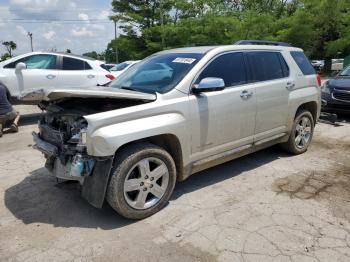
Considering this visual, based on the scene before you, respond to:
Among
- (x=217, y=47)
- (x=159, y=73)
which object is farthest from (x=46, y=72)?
(x=217, y=47)

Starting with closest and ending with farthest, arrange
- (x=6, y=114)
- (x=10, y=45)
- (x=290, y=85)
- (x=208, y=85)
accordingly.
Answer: (x=208, y=85) → (x=290, y=85) → (x=6, y=114) → (x=10, y=45)

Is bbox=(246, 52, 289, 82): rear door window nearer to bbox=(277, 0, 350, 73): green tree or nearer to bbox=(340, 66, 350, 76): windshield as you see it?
bbox=(340, 66, 350, 76): windshield

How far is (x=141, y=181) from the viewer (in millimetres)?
3727

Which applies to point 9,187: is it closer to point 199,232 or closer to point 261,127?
point 199,232

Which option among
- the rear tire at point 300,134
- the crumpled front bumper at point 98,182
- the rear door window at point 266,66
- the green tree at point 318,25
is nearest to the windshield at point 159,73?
the rear door window at point 266,66

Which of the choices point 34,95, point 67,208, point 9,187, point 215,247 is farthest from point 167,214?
point 9,187

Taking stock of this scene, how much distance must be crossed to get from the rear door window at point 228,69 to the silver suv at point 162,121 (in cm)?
1

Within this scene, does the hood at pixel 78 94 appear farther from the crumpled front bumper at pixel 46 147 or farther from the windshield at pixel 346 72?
the windshield at pixel 346 72

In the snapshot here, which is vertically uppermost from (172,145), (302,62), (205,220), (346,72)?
(302,62)

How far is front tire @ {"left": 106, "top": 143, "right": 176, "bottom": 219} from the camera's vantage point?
3.53 metres

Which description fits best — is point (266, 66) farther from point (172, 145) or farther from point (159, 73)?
point (172, 145)

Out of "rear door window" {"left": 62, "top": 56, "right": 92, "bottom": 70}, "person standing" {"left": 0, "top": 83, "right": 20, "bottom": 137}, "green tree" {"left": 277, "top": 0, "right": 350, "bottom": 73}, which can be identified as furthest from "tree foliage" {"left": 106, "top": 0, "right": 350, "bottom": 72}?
"person standing" {"left": 0, "top": 83, "right": 20, "bottom": 137}

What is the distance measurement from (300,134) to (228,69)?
215 cm

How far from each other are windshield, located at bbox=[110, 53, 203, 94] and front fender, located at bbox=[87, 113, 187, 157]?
1.29ft
